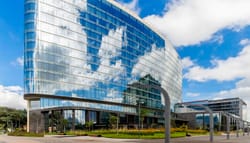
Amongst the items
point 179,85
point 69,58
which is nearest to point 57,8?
point 69,58

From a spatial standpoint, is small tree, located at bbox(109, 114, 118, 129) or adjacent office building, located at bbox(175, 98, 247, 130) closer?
small tree, located at bbox(109, 114, 118, 129)

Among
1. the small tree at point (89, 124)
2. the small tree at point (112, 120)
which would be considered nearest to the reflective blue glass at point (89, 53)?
the small tree at point (89, 124)

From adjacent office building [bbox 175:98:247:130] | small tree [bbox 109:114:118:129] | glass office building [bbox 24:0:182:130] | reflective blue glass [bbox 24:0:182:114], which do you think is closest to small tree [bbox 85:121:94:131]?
glass office building [bbox 24:0:182:130]

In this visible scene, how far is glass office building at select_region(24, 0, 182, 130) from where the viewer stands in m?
79.8

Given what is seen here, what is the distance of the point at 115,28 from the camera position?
341 ft

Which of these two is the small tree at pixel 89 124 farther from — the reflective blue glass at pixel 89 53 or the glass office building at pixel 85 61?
the reflective blue glass at pixel 89 53

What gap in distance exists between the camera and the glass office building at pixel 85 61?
79.8m

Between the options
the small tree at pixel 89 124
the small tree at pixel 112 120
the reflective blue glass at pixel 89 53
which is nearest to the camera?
the reflective blue glass at pixel 89 53

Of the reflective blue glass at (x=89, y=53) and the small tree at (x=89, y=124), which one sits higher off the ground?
the reflective blue glass at (x=89, y=53)

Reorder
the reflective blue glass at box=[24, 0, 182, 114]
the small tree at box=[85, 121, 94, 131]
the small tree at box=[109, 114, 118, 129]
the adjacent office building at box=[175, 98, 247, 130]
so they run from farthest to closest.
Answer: the adjacent office building at box=[175, 98, 247, 130]
the small tree at box=[109, 114, 118, 129]
the small tree at box=[85, 121, 94, 131]
the reflective blue glass at box=[24, 0, 182, 114]

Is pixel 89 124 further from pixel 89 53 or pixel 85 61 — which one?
pixel 89 53

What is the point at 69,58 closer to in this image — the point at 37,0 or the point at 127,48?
the point at 37,0

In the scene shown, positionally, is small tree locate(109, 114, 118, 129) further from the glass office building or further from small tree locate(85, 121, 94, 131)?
small tree locate(85, 121, 94, 131)

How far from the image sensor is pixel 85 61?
91.4 m
